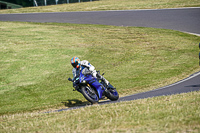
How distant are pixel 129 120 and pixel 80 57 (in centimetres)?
1417

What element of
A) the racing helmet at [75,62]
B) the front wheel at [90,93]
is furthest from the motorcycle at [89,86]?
the racing helmet at [75,62]

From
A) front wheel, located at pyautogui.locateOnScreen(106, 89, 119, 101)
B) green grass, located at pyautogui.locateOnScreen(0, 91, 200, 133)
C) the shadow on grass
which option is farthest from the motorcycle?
green grass, located at pyautogui.locateOnScreen(0, 91, 200, 133)

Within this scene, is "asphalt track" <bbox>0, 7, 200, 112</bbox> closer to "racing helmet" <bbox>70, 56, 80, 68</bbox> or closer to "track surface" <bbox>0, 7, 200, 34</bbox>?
"track surface" <bbox>0, 7, 200, 34</bbox>

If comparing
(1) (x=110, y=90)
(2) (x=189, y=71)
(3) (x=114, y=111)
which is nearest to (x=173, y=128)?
(3) (x=114, y=111)

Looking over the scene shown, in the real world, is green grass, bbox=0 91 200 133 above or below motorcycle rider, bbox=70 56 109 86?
below

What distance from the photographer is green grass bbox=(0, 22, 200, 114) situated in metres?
14.5

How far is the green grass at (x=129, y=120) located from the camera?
6.31 m

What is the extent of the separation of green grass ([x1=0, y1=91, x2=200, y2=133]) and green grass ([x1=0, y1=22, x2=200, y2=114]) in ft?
14.4

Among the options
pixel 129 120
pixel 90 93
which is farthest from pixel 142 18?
pixel 129 120

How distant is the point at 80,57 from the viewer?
826 inches

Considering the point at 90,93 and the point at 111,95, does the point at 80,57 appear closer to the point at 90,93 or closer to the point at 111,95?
the point at 111,95

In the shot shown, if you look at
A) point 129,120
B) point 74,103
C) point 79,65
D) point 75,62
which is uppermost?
point 75,62

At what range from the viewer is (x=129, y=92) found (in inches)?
564

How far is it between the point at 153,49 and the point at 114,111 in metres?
16.1
